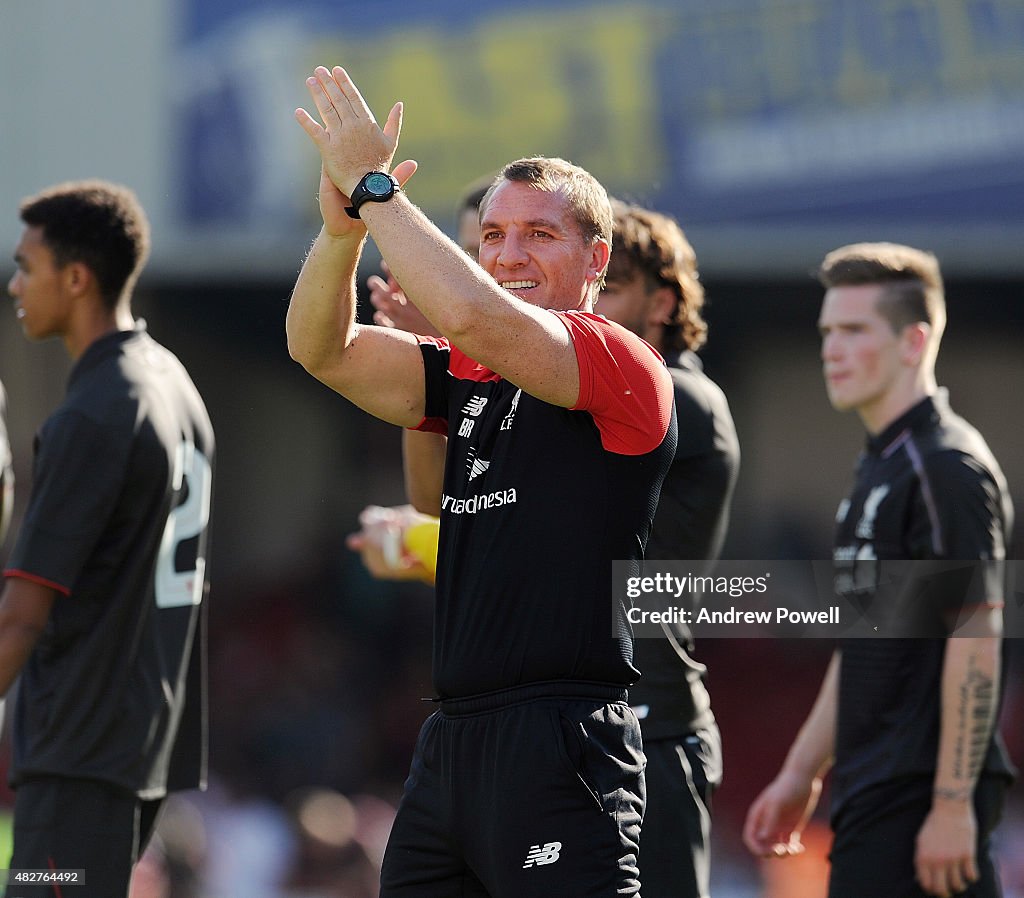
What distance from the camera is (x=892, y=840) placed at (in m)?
4.18

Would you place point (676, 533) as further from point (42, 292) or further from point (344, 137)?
point (42, 292)

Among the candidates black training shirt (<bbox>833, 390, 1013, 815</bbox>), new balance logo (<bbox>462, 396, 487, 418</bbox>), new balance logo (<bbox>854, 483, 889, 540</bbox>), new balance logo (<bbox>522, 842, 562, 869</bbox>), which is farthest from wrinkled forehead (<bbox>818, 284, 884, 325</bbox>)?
new balance logo (<bbox>522, 842, 562, 869</bbox>)

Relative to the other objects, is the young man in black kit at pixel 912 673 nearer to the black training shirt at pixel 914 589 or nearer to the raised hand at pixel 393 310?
the black training shirt at pixel 914 589

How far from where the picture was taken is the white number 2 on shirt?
410 centimetres

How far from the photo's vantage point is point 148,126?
12.2 m

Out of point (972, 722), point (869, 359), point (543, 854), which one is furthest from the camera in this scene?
point (869, 359)

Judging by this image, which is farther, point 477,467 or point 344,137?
point 477,467

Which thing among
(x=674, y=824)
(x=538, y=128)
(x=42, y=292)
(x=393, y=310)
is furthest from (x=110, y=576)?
(x=538, y=128)

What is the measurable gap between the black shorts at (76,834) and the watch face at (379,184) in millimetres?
1903

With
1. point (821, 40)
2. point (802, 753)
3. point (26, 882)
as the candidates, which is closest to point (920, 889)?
point (802, 753)

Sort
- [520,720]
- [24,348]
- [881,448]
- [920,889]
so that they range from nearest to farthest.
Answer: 1. [520,720]
2. [920,889]
3. [881,448]
4. [24,348]

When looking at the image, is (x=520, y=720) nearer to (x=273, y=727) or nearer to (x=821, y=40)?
(x=273, y=727)

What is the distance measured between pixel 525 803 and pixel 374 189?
1.18m

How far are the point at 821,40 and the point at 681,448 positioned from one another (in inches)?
350
